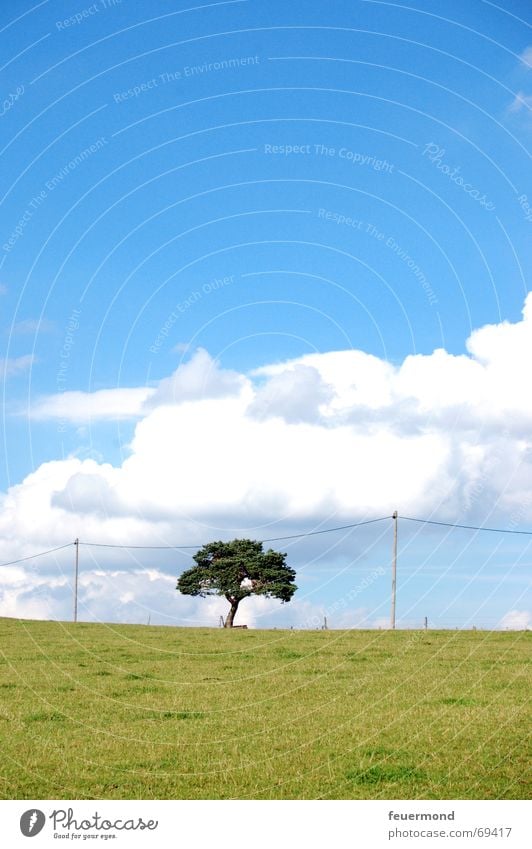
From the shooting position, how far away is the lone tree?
83.1 m

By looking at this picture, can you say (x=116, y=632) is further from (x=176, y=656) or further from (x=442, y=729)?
(x=442, y=729)

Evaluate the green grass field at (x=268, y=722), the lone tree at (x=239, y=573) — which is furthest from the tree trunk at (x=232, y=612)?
the green grass field at (x=268, y=722)

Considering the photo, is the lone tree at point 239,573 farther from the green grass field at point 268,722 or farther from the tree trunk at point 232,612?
the green grass field at point 268,722

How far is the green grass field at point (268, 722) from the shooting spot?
1442 centimetres

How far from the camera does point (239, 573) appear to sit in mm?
84125

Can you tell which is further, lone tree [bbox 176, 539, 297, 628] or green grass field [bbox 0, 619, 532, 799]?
lone tree [bbox 176, 539, 297, 628]
